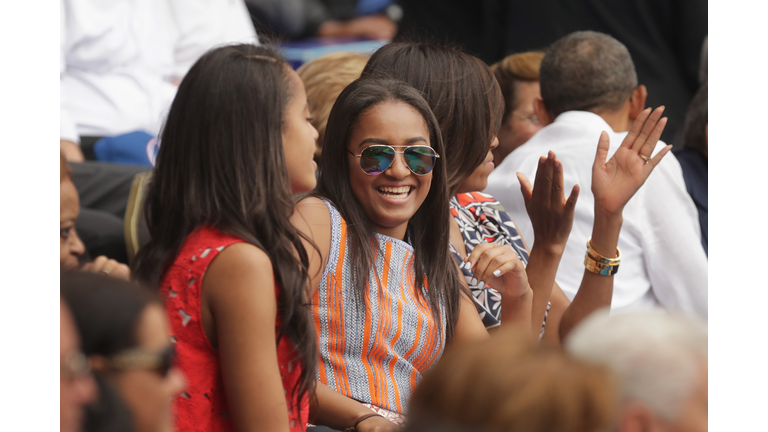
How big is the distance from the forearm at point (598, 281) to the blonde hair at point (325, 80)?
3.12ft

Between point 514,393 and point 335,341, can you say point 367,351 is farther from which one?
point 514,393

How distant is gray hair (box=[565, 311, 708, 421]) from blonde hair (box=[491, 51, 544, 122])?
264cm

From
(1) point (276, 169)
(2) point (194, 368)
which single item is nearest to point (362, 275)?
(1) point (276, 169)

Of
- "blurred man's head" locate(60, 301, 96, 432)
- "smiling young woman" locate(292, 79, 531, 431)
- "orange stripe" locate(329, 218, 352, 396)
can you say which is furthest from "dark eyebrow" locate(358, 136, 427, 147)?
"blurred man's head" locate(60, 301, 96, 432)

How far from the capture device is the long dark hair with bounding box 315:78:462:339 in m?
1.83

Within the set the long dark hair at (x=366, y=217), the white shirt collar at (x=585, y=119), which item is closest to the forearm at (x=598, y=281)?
the long dark hair at (x=366, y=217)

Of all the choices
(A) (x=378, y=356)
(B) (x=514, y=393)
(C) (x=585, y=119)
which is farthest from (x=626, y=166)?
(B) (x=514, y=393)

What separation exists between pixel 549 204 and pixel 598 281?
361 mm

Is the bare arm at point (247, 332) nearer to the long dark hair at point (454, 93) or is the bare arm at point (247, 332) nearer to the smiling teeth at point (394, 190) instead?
the smiling teeth at point (394, 190)

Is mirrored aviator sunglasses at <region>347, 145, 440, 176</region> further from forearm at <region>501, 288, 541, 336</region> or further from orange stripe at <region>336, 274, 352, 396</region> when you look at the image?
forearm at <region>501, 288, 541, 336</region>

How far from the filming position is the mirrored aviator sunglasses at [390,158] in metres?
1.81

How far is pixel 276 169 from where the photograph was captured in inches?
60.3

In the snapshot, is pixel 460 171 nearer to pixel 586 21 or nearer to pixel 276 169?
pixel 276 169

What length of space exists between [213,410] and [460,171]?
107 centimetres
